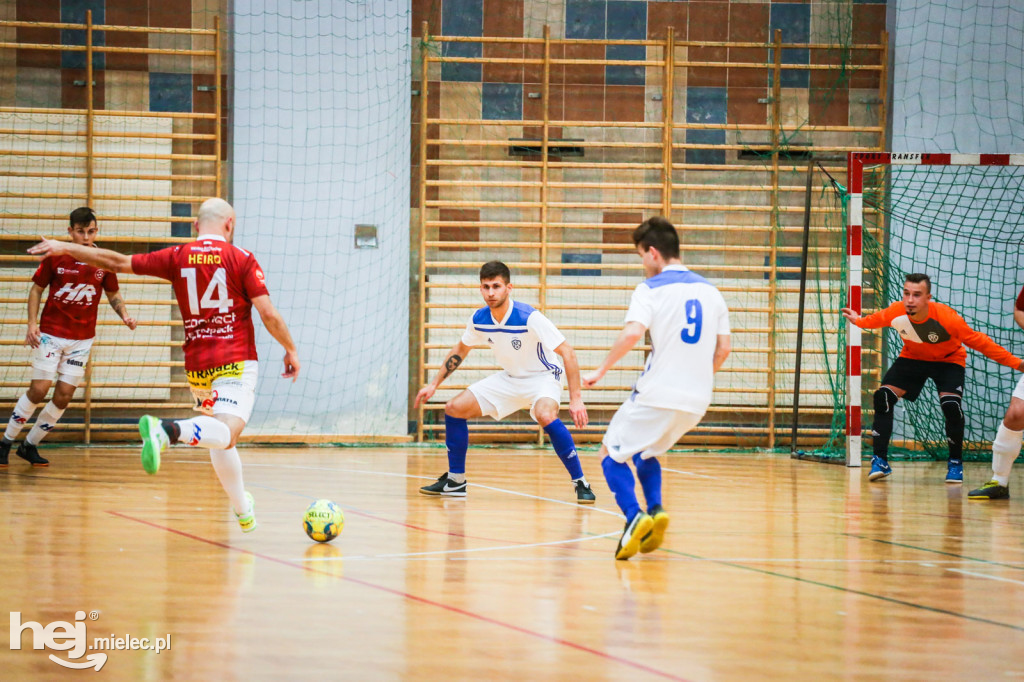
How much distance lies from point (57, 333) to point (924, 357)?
22.8ft

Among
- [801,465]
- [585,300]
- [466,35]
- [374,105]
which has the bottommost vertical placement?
[801,465]

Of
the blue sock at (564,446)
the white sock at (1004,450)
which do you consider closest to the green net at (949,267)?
the white sock at (1004,450)

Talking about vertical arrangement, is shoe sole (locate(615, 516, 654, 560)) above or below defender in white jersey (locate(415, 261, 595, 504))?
below

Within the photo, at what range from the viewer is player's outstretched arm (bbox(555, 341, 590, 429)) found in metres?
5.40

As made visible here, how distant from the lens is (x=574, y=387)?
19.2 ft

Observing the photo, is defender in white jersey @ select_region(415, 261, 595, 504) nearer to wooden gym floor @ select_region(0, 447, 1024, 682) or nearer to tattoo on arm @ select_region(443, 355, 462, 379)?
tattoo on arm @ select_region(443, 355, 462, 379)

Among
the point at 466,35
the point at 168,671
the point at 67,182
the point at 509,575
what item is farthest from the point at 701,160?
the point at 168,671

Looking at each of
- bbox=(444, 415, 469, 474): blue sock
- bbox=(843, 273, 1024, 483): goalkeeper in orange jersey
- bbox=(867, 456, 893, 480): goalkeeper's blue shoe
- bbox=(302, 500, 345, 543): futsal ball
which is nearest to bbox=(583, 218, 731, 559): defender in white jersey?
bbox=(302, 500, 345, 543): futsal ball

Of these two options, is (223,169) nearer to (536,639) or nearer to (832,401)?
(832,401)

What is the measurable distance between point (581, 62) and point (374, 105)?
2.21m

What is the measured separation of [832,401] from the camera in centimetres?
1030

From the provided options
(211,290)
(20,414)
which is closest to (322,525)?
(211,290)

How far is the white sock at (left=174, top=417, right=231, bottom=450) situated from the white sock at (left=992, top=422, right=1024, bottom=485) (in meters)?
5.38

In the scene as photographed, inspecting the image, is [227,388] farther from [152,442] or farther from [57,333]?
[57,333]
